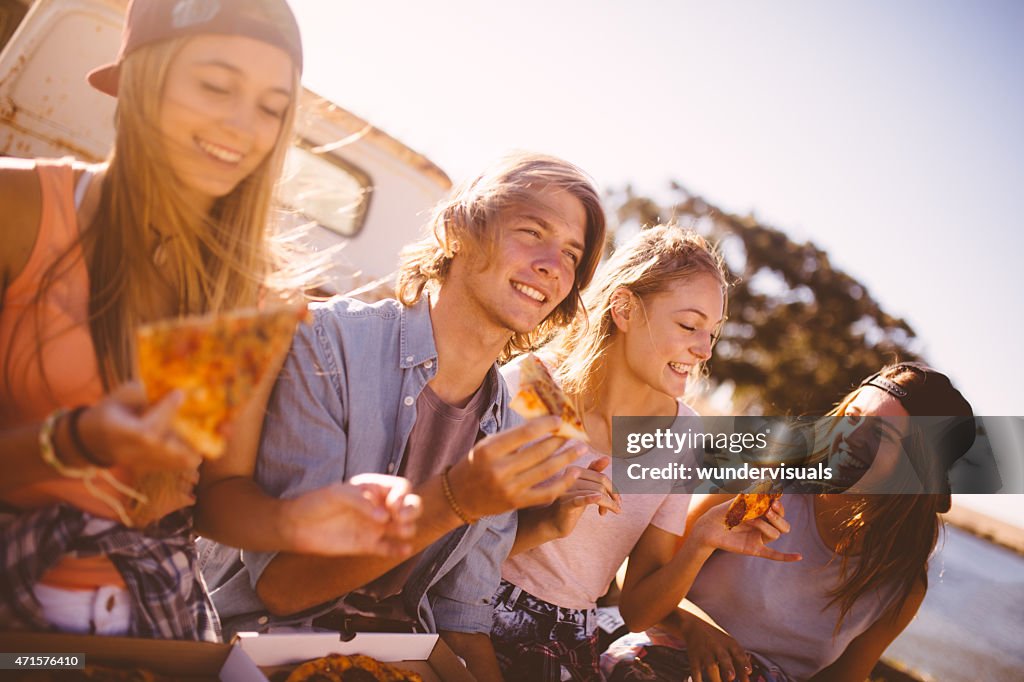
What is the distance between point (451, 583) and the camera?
2.86 m

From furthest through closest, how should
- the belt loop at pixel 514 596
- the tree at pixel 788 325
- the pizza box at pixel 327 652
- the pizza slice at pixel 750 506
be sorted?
the tree at pixel 788 325, the belt loop at pixel 514 596, the pizza slice at pixel 750 506, the pizza box at pixel 327 652

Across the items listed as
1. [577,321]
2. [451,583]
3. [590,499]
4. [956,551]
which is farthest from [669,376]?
[956,551]

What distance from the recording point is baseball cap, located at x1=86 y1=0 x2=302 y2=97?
5.36 feet

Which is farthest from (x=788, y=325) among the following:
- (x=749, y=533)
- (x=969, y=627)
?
(x=749, y=533)

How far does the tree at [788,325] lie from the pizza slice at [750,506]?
14112 millimetres

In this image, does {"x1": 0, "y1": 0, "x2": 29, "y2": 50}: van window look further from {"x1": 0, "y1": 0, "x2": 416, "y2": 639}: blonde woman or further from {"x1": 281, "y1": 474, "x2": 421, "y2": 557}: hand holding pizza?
{"x1": 281, "y1": 474, "x2": 421, "y2": 557}: hand holding pizza

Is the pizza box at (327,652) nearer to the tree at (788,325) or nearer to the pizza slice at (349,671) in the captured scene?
the pizza slice at (349,671)

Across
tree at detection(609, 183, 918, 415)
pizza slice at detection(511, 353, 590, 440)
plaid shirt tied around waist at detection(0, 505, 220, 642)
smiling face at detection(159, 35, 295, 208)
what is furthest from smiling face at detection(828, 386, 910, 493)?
tree at detection(609, 183, 918, 415)

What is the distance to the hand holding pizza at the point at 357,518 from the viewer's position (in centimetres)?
168

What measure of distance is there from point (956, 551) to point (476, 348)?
34.0 feet

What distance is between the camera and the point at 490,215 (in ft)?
9.30

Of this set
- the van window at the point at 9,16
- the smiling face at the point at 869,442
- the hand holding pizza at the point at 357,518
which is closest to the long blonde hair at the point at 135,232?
the hand holding pizza at the point at 357,518

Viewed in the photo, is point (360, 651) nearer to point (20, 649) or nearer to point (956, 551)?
point (20, 649)

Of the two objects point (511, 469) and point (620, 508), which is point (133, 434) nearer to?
point (511, 469)
